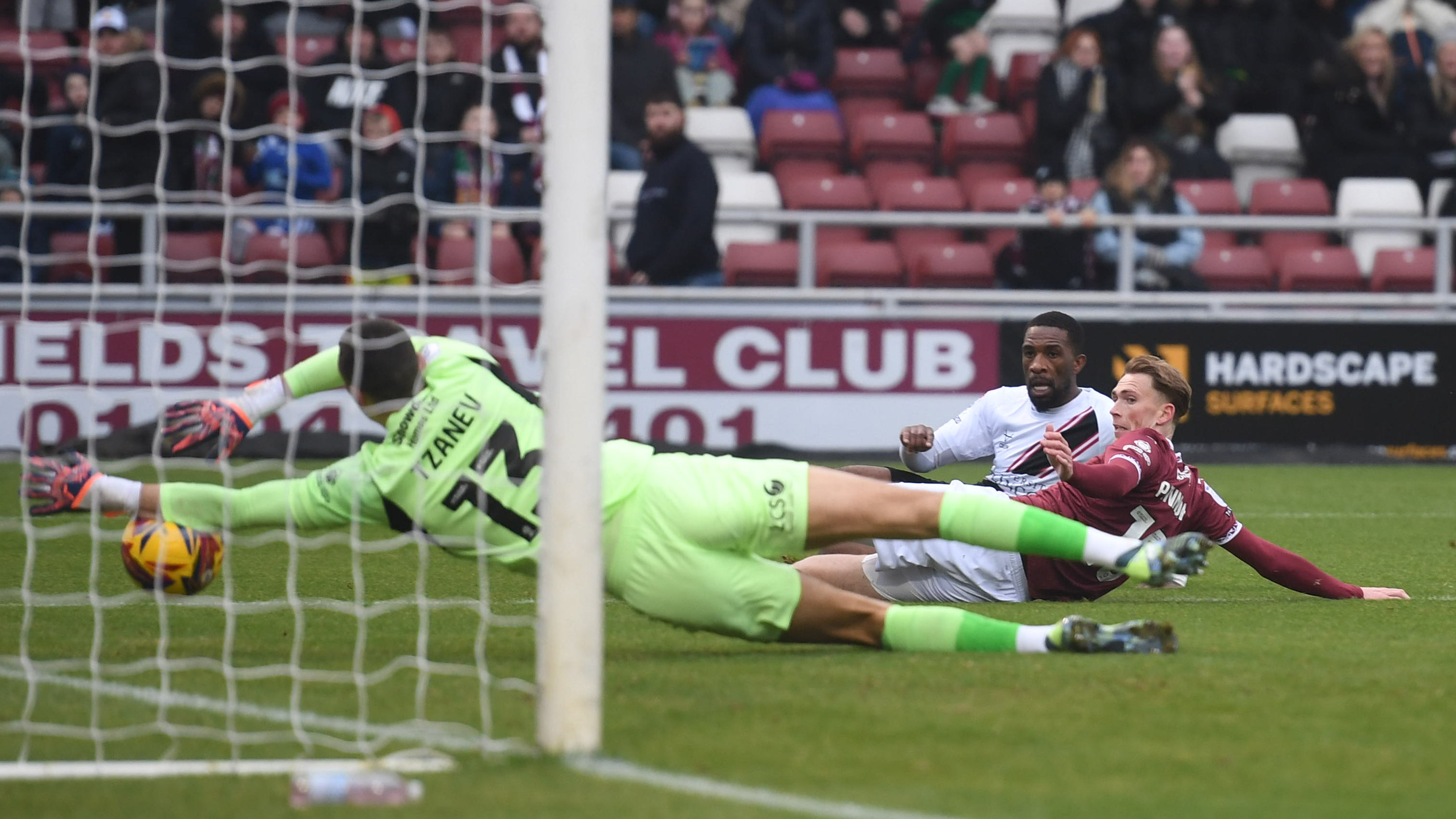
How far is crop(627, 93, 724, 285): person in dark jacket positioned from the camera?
12.0 meters

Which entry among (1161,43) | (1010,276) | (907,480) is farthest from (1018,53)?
(907,480)

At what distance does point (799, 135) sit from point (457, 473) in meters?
10.4

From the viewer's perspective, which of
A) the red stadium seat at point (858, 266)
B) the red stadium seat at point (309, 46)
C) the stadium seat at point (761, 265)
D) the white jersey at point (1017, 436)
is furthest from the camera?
the red stadium seat at point (309, 46)

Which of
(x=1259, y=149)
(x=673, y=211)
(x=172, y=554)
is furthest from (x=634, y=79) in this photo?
(x=172, y=554)

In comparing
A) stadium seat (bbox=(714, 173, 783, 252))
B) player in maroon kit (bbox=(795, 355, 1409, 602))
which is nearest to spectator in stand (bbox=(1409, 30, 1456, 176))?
stadium seat (bbox=(714, 173, 783, 252))

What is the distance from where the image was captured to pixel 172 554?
5.60m

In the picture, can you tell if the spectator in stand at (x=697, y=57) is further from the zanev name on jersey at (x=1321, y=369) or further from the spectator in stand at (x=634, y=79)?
the zanev name on jersey at (x=1321, y=369)

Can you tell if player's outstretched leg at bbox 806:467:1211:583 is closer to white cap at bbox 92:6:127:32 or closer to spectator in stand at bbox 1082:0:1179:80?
white cap at bbox 92:6:127:32

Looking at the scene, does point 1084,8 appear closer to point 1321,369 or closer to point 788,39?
point 788,39

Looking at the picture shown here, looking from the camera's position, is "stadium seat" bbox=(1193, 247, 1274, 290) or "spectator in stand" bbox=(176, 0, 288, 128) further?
"stadium seat" bbox=(1193, 247, 1274, 290)

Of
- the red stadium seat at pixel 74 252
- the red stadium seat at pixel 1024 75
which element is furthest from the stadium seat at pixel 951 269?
the red stadium seat at pixel 74 252

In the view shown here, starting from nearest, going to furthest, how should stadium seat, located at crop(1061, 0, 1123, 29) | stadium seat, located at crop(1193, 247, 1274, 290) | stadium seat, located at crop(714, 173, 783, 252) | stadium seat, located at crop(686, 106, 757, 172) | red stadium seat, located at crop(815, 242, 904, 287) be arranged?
red stadium seat, located at crop(815, 242, 904, 287)
stadium seat, located at crop(714, 173, 783, 252)
stadium seat, located at crop(1193, 247, 1274, 290)
stadium seat, located at crop(686, 106, 757, 172)
stadium seat, located at crop(1061, 0, 1123, 29)

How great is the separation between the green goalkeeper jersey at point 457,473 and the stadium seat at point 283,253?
6.94m

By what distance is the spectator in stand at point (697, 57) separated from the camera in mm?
15312
